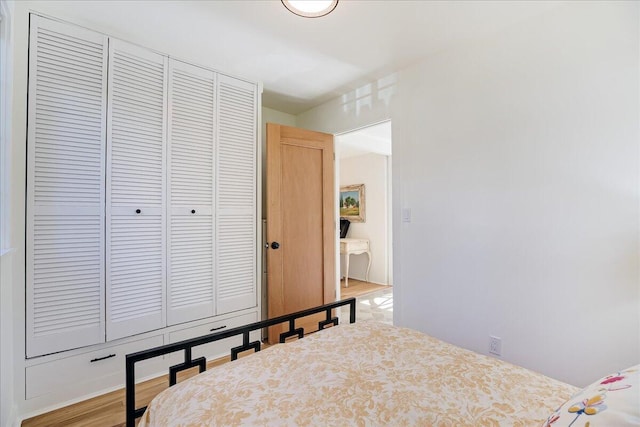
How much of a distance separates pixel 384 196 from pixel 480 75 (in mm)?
3043

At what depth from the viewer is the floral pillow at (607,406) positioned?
0.52 m

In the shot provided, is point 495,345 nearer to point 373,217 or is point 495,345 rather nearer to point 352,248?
point 352,248

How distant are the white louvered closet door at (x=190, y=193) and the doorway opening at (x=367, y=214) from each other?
2.38 metres

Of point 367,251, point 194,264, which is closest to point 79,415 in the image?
point 194,264

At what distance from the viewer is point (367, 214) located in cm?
542

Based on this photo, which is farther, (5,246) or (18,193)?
(18,193)

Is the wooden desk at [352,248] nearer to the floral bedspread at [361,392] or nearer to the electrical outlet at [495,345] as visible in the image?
the electrical outlet at [495,345]

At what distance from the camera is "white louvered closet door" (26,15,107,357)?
179 centimetres

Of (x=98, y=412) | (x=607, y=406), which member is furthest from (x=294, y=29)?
(x=98, y=412)

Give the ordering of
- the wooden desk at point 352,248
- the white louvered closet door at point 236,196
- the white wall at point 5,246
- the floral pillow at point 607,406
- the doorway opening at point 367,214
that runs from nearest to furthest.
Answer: the floral pillow at point 607,406, the white wall at point 5,246, the white louvered closet door at point 236,196, the doorway opening at point 367,214, the wooden desk at point 352,248

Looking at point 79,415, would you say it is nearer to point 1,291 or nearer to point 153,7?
point 1,291

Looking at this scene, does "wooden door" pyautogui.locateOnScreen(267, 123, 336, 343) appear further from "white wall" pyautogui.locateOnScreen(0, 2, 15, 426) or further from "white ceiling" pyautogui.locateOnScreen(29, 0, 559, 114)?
A: "white wall" pyautogui.locateOnScreen(0, 2, 15, 426)

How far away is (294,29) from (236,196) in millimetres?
1378

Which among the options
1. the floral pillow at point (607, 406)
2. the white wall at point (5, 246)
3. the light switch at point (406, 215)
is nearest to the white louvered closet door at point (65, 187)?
the white wall at point (5, 246)
